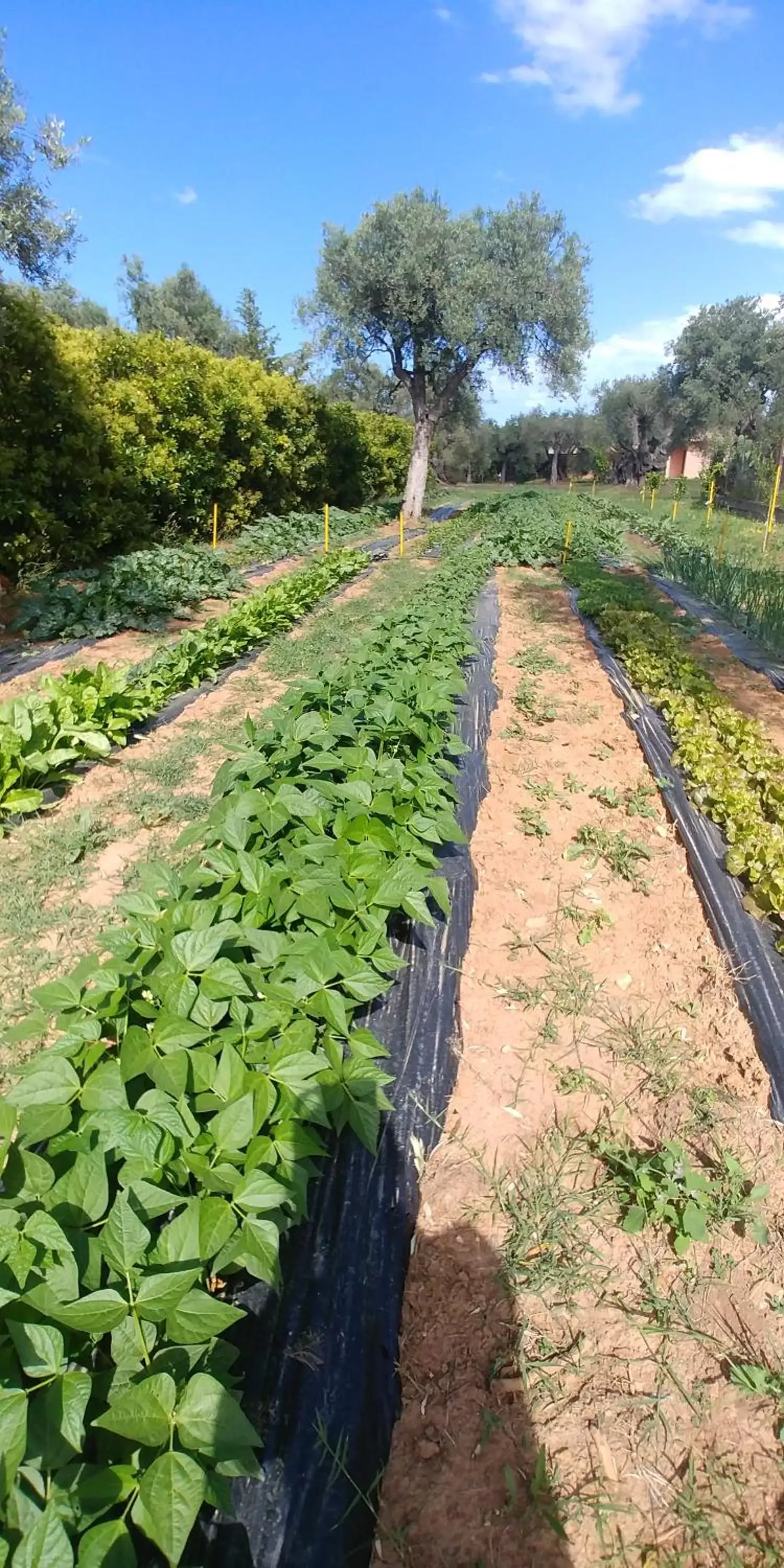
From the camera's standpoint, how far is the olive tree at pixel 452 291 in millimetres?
17438

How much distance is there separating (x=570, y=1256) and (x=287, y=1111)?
0.93m

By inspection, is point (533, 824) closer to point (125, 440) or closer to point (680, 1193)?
point (680, 1193)

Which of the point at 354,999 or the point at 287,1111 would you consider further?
the point at 354,999

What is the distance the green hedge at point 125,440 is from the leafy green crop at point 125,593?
0.67 metres

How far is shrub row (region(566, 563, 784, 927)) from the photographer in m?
3.47

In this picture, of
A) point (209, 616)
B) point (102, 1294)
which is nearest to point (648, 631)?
point (209, 616)

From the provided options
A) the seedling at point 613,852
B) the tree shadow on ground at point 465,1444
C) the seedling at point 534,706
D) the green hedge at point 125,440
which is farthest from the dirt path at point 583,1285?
the green hedge at point 125,440

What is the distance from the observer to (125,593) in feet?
27.5

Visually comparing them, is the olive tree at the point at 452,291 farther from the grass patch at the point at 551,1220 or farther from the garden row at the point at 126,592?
the grass patch at the point at 551,1220

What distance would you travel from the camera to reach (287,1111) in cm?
170

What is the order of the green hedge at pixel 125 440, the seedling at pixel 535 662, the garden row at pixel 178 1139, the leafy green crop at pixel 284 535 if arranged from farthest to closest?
the leafy green crop at pixel 284 535 < the green hedge at pixel 125 440 < the seedling at pixel 535 662 < the garden row at pixel 178 1139

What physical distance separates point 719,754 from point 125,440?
9.58 meters

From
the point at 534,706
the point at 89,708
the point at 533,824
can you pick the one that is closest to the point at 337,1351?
the point at 533,824

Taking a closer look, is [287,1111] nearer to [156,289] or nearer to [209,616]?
[209,616]
